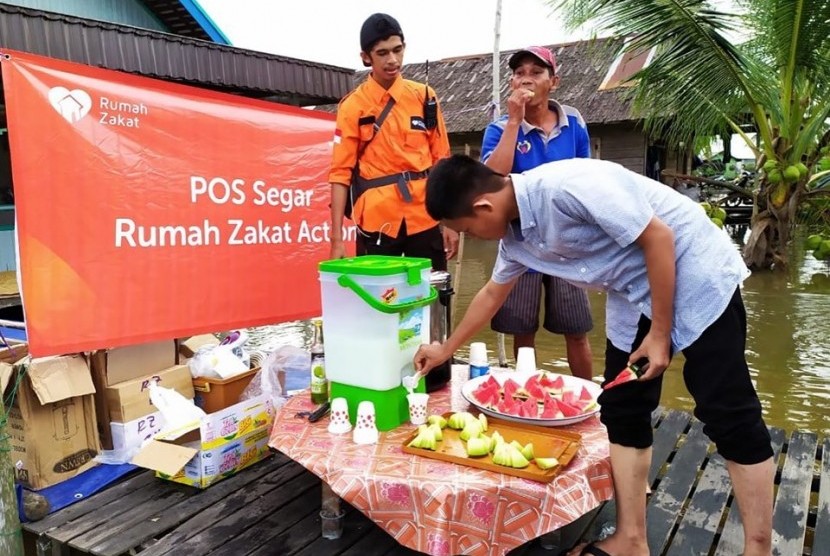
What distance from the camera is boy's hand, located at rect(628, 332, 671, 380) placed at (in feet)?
6.01

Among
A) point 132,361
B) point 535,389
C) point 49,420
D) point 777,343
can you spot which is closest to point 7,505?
point 49,420

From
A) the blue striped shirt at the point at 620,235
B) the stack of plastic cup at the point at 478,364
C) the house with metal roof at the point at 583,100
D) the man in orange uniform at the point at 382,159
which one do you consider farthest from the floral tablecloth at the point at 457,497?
the house with metal roof at the point at 583,100

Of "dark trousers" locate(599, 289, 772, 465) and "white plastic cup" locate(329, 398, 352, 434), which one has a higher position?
"dark trousers" locate(599, 289, 772, 465)

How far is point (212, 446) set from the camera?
105 inches

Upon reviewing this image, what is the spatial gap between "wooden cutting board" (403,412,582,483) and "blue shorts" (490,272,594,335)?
1.07 meters

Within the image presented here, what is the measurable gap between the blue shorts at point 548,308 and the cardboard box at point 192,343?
1.81m

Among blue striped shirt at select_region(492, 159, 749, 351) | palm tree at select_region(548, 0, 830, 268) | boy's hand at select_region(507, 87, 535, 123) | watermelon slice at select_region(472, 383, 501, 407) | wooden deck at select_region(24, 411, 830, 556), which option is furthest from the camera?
palm tree at select_region(548, 0, 830, 268)

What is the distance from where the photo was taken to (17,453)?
272cm

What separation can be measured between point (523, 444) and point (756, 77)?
7.81 meters

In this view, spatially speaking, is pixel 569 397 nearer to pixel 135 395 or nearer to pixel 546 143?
pixel 546 143

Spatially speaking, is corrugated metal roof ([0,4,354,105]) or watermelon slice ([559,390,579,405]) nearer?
watermelon slice ([559,390,579,405])

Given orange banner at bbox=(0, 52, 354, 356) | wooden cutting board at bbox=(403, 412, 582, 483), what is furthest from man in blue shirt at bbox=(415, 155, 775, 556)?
orange banner at bbox=(0, 52, 354, 356)

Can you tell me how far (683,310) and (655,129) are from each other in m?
11.3

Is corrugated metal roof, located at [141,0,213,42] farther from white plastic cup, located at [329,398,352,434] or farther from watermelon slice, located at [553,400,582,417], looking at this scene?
watermelon slice, located at [553,400,582,417]
